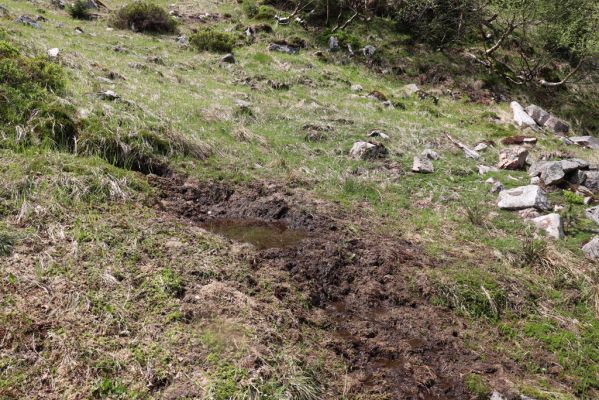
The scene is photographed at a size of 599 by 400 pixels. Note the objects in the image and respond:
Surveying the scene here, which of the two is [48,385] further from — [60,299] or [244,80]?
[244,80]

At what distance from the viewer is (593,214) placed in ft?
32.7

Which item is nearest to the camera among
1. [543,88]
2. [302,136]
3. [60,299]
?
[60,299]

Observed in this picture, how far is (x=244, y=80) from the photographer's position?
18.5 metres

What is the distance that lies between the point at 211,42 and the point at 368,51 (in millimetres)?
9325

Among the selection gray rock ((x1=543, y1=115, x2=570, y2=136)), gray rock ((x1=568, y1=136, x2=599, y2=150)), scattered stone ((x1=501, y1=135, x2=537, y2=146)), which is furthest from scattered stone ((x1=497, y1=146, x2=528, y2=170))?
gray rock ((x1=543, y1=115, x2=570, y2=136))

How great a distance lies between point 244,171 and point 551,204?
768 cm

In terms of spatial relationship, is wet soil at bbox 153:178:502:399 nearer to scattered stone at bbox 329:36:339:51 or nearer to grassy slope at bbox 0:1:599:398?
grassy slope at bbox 0:1:599:398

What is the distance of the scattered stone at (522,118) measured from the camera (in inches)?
742

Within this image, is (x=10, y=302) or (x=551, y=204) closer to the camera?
(x=10, y=302)

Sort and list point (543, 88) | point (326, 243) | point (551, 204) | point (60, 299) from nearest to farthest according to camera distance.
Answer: point (60, 299)
point (326, 243)
point (551, 204)
point (543, 88)

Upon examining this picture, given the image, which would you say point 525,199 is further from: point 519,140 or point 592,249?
point 519,140

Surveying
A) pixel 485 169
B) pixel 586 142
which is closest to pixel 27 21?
pixel 485 169

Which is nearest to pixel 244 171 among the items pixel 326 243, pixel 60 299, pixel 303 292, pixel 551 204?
pixel 326 243

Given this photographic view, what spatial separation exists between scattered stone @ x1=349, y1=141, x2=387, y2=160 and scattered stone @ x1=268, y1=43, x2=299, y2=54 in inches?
505
